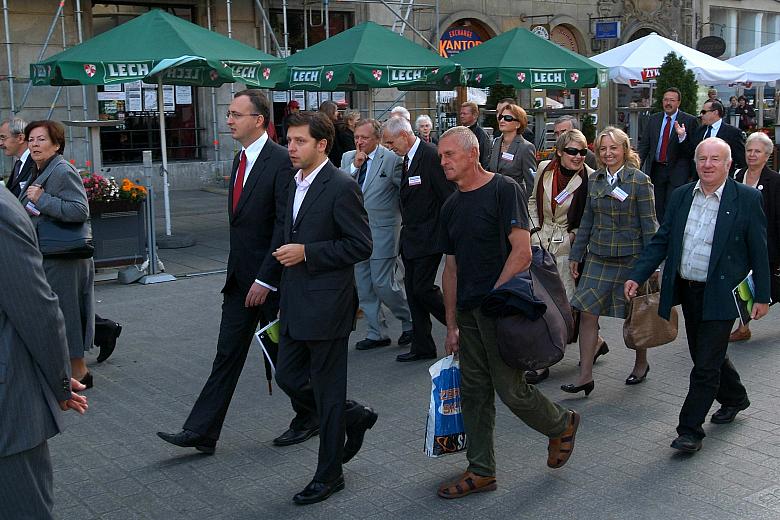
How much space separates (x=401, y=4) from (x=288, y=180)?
57.4ft

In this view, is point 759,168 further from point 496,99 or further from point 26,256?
point 496,99

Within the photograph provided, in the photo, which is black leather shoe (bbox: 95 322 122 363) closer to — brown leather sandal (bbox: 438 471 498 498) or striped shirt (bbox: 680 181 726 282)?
brown leather sandal (bbox: 438 471 498 498)

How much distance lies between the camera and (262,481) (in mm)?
5285

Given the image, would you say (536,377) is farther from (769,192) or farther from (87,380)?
(87,380)

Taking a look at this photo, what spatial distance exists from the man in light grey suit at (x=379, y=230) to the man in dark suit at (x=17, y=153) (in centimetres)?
262

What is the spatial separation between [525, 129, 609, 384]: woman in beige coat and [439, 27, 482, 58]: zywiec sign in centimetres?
1826

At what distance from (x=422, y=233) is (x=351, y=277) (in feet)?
8.70

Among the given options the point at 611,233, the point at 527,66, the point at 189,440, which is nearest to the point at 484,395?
the point at 189,440

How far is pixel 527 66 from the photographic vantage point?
15336mm

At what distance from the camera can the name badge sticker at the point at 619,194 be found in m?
6.68

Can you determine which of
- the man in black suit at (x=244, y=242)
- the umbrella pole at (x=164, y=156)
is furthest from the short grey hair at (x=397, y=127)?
the umbrella pole at (x=164, y=156)

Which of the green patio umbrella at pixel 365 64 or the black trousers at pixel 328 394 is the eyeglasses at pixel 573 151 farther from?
the green patio umbrella at pixel 365 64

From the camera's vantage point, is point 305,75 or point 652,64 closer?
point 305,75

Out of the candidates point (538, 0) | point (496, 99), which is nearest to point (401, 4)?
point (496, 99)
